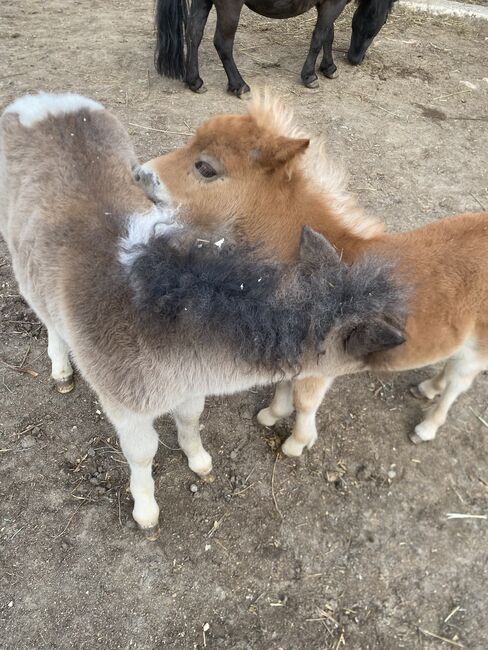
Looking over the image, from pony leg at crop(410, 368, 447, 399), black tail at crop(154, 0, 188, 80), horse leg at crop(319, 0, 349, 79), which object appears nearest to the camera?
pony leg at crop(410, 368, 447, 399)

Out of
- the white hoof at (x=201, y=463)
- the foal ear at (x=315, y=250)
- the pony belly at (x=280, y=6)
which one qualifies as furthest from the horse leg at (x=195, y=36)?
the foal ear at (x=315, y=250)

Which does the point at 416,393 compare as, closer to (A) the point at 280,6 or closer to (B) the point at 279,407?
(B) the point at 279,407

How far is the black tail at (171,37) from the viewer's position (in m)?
5.55

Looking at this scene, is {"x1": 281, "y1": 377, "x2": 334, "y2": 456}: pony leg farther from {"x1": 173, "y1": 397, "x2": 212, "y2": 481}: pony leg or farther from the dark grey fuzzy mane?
the dark grey fuzzy mane

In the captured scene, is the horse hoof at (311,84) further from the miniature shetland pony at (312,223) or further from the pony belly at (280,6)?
the miniature shetland pony at (312,223)

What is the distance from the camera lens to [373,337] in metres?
Result: 1.65

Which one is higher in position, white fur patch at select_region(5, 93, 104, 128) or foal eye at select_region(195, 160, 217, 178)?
white fur patch at select_region(5, 93, 104, 128)

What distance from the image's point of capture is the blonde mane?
2.49 meters

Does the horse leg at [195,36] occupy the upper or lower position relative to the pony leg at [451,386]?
upper

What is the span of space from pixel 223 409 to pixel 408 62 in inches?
239

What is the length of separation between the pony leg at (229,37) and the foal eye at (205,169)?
11.3 feet

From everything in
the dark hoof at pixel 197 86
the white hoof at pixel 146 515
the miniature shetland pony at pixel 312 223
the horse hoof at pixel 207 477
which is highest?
the miniature shetland pony at pixel 312 223

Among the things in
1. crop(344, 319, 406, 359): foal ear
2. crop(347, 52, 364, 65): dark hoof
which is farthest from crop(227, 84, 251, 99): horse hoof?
crop(344, 319, 406, 359): foal ear

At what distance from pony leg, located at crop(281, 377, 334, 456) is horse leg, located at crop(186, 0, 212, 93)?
4.54 m
